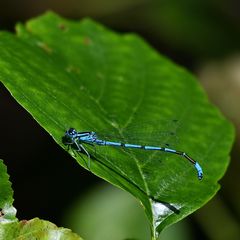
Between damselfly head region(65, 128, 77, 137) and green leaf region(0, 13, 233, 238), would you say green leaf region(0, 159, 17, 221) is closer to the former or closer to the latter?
green leaf region(0, 13, 233, 238)

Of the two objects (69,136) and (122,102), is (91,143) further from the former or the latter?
(122,102)

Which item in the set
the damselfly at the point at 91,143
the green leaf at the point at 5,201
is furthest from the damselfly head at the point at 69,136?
the green leaf at the point at 5,201

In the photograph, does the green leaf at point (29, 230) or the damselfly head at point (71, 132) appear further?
the damselfly head at point (71, 132)

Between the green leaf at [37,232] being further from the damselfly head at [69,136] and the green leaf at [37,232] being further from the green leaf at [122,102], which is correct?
the damselfly head at [69,136]

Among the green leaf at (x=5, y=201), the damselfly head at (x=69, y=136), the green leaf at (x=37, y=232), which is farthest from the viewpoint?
the damselfly head at (x=69, y=136)

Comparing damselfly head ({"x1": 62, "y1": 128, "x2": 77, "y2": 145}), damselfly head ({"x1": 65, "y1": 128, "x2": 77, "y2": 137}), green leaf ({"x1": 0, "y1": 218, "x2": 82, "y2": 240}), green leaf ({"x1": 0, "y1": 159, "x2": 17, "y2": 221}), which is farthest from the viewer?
damselfly head ({"x1": 65, "y1": 128, "x2": 77, "y2": 137})

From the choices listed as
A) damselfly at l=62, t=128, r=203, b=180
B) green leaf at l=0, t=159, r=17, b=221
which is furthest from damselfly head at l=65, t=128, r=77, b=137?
green leaf at l=0, t=159, r=17, b=221

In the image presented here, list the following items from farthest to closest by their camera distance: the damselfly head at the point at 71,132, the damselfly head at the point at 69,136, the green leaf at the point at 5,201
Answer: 1. the damselfly head at the point at 71,132
2. the damselfly head at the point at 69,136
3. the green leaf at the point at 5,201
